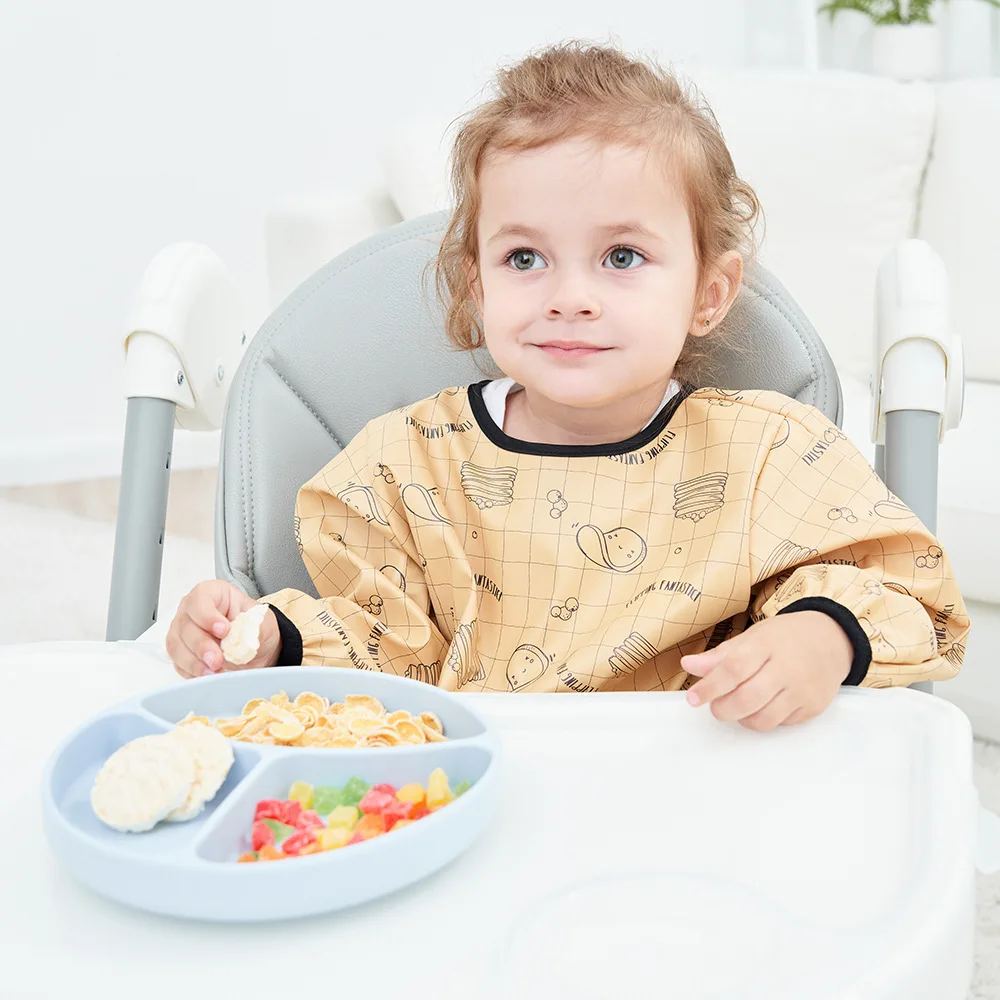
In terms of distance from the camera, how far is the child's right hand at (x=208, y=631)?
780 millimetres

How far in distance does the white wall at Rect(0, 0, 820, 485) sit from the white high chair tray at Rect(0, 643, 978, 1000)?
241 centimetres

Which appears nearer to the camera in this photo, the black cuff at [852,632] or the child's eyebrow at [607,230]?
the black cuff at [852,632]

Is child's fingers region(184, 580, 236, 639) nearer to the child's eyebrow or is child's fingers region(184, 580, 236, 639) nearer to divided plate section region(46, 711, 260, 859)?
divided plate section region(46, 711, 260, 859)

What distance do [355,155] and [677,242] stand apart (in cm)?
219

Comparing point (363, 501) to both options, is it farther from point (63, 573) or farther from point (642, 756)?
point (63, 573)

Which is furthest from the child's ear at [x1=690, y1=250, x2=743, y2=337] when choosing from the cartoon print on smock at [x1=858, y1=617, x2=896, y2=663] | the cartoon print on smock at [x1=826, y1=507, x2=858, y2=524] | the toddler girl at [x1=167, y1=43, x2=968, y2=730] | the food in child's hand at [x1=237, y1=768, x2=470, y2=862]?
the food in child's hand at [x1=237, y1=768, x2=470, y2=862]

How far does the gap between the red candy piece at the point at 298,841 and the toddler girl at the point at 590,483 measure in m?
0.29

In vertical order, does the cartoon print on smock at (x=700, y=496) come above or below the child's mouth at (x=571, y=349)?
below

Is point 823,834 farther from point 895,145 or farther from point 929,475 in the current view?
point 895,145

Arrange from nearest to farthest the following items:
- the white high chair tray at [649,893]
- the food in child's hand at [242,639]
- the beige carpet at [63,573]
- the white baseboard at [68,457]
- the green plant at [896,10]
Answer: the white high chair tray at [649,893]
the food in child's hand at [242,639]
the beige carpet at [63,573]
the green plant at [896,10]
the white baseboard at [68,457]

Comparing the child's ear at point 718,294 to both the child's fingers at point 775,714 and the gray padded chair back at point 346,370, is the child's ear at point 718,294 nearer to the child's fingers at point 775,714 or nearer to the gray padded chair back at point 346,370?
the gray padded chair back at point 346,370

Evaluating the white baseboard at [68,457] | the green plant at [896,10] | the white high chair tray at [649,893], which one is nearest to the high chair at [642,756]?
the white high chair tray at [649,893]

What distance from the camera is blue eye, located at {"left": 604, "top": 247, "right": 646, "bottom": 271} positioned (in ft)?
2.92

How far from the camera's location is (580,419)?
1000mm
